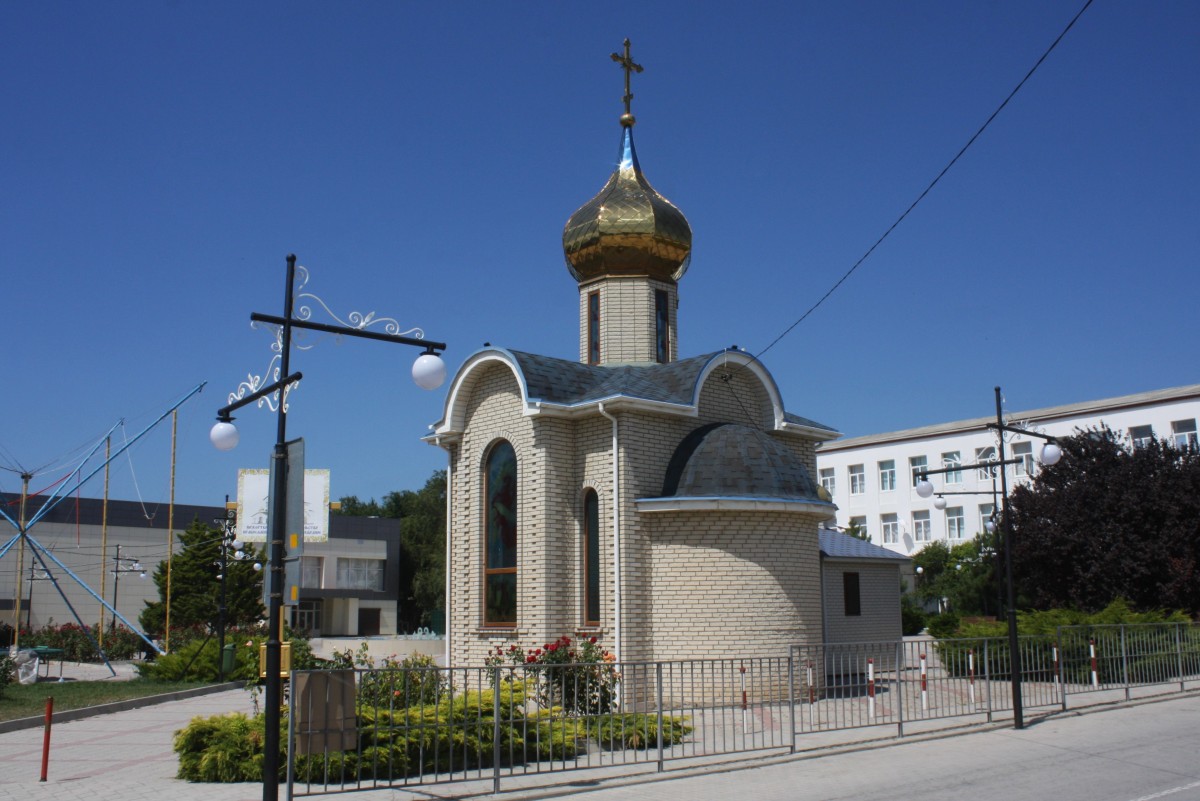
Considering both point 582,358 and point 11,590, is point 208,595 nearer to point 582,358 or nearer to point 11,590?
point 11,590

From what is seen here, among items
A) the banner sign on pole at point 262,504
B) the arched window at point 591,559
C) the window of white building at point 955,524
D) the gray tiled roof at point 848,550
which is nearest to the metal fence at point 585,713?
the arched window at point 591,559

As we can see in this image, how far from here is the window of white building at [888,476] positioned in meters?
61.2

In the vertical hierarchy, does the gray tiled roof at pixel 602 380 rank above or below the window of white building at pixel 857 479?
below

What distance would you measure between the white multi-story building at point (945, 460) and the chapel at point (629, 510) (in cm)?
3330

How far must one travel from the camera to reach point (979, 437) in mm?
56156

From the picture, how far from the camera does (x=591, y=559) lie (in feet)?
63.7

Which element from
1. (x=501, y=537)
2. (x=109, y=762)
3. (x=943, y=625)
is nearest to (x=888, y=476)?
(x=943, y=625)

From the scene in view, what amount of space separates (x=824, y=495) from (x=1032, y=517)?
36.5 ft

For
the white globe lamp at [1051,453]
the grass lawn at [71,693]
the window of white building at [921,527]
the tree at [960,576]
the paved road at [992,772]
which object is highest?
the window of white building at [921,527]

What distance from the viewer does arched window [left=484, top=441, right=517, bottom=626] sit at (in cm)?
2009

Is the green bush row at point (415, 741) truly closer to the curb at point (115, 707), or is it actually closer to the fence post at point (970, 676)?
the fence post at point (970, 676)

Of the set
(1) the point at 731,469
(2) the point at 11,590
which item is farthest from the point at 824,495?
(2) the point at 11,590

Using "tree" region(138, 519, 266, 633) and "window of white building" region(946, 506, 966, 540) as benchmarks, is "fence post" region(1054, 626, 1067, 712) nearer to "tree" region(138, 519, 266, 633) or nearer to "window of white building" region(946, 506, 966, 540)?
"tree" region(138, 519, 266, 633)

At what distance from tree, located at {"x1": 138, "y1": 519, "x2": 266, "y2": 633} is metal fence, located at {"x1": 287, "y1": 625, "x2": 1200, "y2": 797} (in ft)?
96.1
